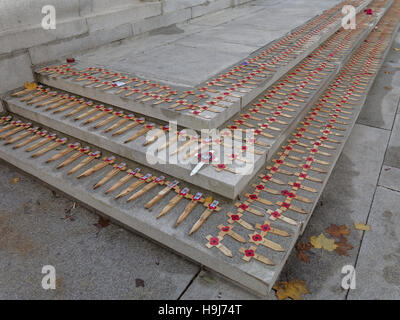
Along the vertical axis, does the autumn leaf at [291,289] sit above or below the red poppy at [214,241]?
below

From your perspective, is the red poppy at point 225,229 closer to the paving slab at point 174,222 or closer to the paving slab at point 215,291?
the paving slab at point 174,222

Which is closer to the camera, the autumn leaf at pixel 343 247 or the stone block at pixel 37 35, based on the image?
the autumn leaf at pixel 343 247

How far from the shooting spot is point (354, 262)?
320cm

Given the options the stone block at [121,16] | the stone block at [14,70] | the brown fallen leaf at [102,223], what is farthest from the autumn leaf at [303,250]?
the stone block at [121,16]

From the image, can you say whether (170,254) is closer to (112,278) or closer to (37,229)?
(112,278)

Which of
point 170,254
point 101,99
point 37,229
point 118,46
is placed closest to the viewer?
point 170,254

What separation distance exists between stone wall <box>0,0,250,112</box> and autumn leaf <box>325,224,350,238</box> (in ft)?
18.3

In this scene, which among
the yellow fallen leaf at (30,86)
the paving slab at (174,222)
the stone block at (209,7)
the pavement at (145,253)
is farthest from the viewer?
the stone block at (209,7)

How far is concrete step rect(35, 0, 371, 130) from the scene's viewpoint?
442 cm

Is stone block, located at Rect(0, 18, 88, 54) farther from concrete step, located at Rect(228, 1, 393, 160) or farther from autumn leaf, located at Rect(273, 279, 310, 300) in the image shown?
autumn leaf, located at Rect(273, 279, 310, 300)

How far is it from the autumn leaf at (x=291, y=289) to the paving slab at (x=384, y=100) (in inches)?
158

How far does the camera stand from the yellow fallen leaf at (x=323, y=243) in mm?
3379
